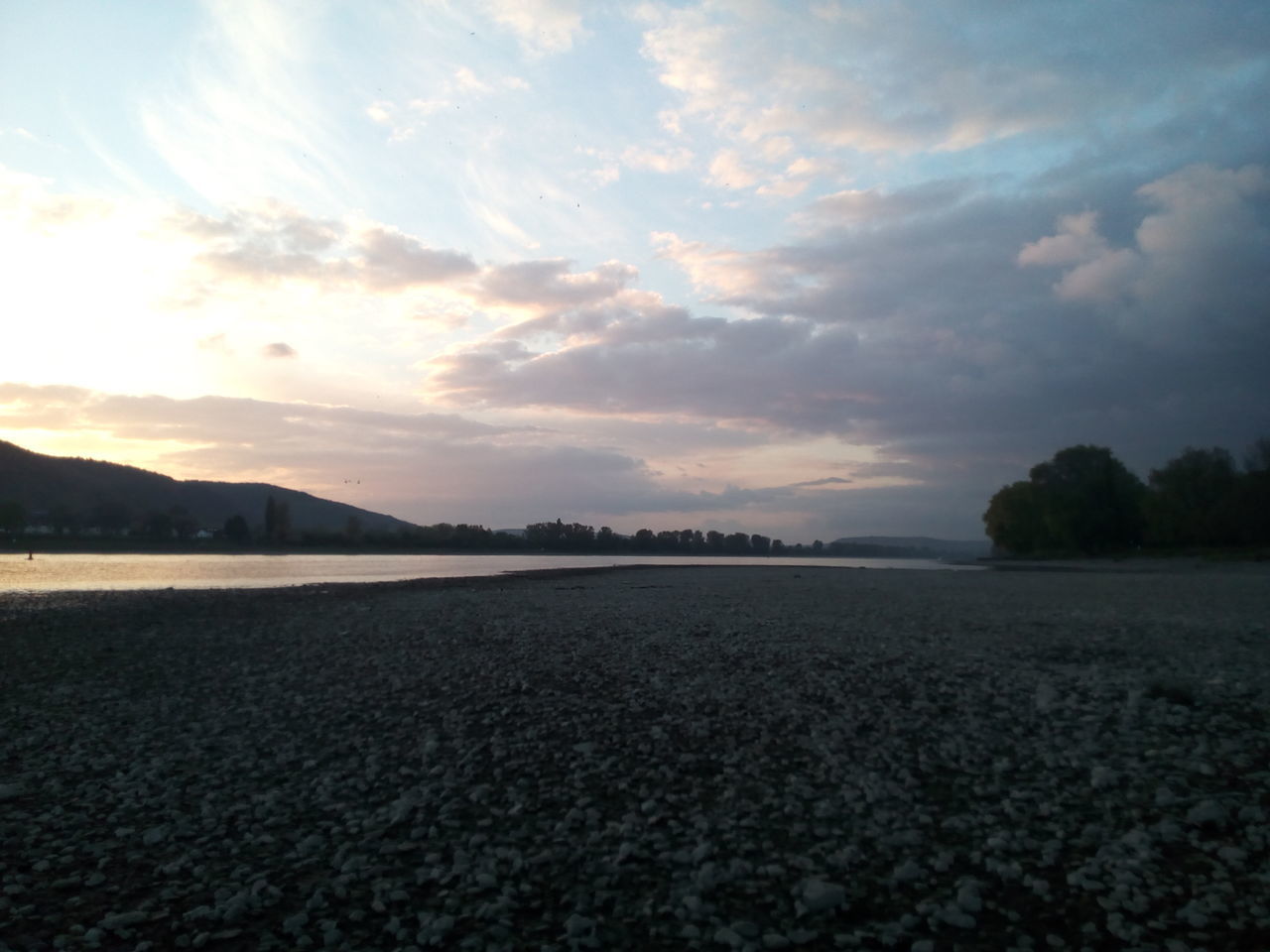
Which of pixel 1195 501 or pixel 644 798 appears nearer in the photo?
pixel 644 798

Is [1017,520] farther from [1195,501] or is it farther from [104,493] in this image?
[104,493]

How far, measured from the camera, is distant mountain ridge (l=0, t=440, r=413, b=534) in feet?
365

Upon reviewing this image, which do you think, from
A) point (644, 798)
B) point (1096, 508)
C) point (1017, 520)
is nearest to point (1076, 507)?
point (1096, 508)

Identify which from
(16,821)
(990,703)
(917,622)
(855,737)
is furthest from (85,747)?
(917,622)

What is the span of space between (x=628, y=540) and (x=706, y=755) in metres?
152

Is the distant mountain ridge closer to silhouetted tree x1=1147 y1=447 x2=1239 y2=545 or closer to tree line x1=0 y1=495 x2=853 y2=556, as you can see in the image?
tree line x1=0 y1=495 x2=853 y2=556

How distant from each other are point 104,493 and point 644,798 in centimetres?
14055

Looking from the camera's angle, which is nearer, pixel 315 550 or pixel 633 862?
pixel 633 862

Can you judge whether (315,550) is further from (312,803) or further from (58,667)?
(312,803)

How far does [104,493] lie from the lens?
121 meters

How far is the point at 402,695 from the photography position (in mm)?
10812

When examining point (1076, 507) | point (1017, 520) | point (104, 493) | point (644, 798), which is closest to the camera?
point (644, 798)

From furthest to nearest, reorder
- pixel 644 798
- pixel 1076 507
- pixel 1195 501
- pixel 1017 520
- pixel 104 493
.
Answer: pixel 104 493 < pixel 1017 520 < pixel 1076 507 < pixel 1195 501 < pixel 644 798

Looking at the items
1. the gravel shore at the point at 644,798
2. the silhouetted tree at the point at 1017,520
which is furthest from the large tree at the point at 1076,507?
the gravel shore at the point at 644,798
